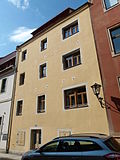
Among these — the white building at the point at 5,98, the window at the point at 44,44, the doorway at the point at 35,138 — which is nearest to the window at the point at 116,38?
the window at the point at 44,44

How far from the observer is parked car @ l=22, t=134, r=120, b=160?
164 inches

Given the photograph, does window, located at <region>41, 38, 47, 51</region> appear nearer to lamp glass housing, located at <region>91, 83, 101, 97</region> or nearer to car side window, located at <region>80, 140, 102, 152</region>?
lamp glass housing, located at <region>91, 83, 101, 97</region>

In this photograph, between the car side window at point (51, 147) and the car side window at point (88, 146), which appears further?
the car side window at point (51, 147)

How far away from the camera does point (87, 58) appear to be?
9977 mm

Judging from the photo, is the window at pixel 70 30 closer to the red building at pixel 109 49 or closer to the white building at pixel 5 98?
the red building at pixel 109 49

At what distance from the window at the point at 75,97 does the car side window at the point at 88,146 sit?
4572 millimetres

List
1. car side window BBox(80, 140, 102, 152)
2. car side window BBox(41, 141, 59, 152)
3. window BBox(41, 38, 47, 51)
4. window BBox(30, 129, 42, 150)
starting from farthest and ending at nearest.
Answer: window BBox(41, 38, 47, 51)
window BBox(30, 129, 42, 150)
car side window BBox(41, 141, 59, 152)
car side window BBox(80, 140, 102, 152)

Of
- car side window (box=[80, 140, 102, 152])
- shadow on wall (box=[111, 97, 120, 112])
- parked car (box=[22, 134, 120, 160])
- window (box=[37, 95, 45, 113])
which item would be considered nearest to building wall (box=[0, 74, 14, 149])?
A: window (box=[37, 95, 45, 113])

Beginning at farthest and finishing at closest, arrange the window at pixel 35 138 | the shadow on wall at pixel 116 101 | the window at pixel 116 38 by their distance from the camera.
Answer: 1. the window at pixel 35 138
2. the window at pixel 116 38
3. the shadow on wall at pixel 116 101

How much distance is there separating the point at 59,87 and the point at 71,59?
250 cm

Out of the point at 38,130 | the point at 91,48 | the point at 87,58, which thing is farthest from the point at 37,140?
the point at 91,48

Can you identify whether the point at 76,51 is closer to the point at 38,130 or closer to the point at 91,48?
the point at 91,48

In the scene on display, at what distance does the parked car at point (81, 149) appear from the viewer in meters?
4.16

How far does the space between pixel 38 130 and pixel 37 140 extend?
770mm
